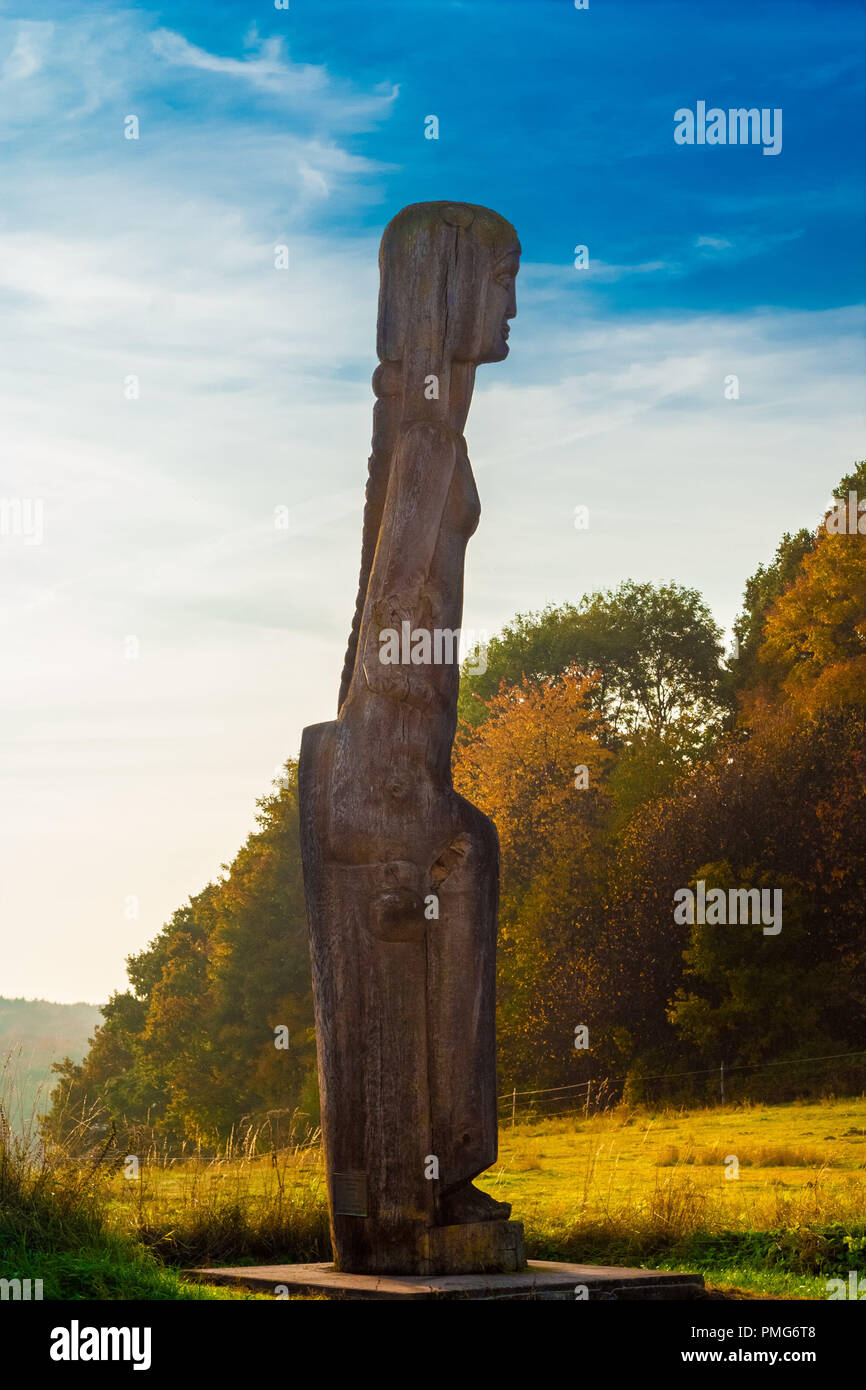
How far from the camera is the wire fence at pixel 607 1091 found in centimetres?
2777

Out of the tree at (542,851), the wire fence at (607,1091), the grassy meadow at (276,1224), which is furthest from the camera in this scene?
the tree at (542,851)

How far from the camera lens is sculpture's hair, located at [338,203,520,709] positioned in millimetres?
8500

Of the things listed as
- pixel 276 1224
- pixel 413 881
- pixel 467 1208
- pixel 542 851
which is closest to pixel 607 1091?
pixel 542 851

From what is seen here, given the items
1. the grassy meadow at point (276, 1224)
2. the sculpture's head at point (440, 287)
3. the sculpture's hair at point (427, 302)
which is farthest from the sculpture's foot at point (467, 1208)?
the sculpture's head at point (440, 287)

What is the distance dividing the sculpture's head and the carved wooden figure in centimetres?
1

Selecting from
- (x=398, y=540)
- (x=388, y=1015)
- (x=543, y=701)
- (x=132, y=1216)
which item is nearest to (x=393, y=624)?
(x=398, y=540)

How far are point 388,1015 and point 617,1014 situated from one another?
86.2 ft

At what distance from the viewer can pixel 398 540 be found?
8.13m

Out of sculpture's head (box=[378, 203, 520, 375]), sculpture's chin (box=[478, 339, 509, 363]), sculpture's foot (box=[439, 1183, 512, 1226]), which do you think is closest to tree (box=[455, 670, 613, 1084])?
sculpture's foot (box=[439, 1183, 512, 1226])

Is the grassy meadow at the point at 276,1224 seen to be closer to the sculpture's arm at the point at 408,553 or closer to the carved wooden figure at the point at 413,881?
the carved wooden figure at the point at 413,881

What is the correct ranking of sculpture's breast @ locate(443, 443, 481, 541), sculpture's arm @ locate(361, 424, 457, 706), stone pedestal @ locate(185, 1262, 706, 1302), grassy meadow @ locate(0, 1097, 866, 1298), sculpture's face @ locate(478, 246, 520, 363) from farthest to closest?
sculpture's face @ locate(478, 246, 520, 363), sculpture's breast @ locate(443, 443, 481, 541), grassy meadow @ locate(0, 1097, 866, 1298), sculpture's arm @ locate(361, 424, 457, 706), stone pedestal @ locate(185, 1262, 706, 1302)

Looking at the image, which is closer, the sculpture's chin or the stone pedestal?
the stone pedestal

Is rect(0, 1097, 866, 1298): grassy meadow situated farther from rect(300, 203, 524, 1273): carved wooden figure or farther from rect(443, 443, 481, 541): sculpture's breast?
rect(443, 443, 481, 541): sculpture's breast

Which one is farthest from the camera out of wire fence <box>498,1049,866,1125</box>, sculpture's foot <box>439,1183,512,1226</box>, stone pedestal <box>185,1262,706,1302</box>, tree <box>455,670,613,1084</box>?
tree <box>455,670,613,1084</box>
